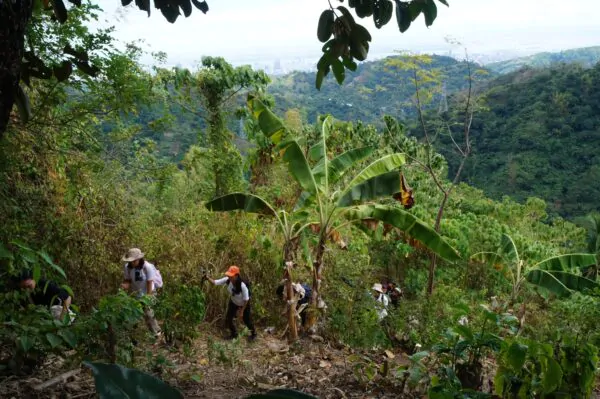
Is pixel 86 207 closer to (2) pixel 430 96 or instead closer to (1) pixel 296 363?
(1) pixel 296 363

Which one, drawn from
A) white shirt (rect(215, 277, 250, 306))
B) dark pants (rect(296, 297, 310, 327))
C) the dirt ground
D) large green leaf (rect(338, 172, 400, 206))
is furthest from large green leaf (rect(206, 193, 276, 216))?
the dirt ground

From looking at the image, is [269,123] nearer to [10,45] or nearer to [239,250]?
[239,250]

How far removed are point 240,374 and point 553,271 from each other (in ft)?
16.6

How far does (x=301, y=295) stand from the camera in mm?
5711

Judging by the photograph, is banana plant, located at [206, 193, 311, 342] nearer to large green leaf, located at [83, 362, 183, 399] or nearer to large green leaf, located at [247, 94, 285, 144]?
large green leaf, located at [247, 94, 285, 144]

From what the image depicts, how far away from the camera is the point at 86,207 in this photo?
5.36 m

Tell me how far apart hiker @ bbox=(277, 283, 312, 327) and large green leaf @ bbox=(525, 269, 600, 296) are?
333cm

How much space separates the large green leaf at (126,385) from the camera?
530 millimetres

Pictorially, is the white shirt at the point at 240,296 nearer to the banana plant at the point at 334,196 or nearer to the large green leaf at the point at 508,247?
the banana plant at the point at 334,196

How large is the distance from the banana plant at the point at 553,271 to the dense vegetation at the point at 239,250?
27 millimetres

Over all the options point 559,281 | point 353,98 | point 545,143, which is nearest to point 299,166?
point 559,281

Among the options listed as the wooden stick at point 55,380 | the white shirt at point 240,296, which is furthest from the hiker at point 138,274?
the wooden stick at point 55,380

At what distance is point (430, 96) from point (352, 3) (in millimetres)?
6326

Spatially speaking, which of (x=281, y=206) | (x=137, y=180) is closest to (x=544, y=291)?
(x=281, y=206)
